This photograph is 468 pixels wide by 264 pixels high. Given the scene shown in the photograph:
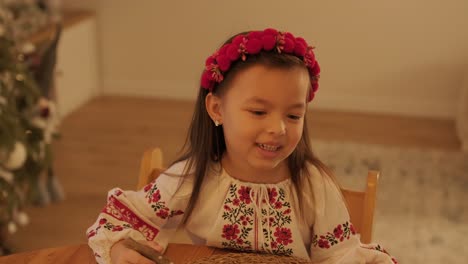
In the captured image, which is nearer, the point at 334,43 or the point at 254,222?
the point at 254,222

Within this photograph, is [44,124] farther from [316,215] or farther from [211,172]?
[316,215]

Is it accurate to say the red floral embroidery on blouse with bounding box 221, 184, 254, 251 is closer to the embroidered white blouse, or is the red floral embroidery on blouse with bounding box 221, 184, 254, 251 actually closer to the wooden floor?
the embroidered white blouse

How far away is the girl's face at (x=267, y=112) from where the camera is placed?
1.07 meters

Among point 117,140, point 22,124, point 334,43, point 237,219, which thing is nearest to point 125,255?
point 237,219

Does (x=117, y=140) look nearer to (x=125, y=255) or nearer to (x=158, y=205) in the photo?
(x=158, y=205)

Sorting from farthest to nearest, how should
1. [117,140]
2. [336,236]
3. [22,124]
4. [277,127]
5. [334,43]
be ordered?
[334,43], [117,140], [22,124], [336,236], [277,127]

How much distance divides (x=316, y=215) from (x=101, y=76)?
3610 millimetres

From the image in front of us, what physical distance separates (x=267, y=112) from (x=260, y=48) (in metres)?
0.12

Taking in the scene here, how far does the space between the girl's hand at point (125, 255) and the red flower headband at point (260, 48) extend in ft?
1.06

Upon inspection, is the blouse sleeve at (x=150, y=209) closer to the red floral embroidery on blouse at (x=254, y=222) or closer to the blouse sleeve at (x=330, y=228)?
the red floral embroidery on blouse at (x=254, y=222)

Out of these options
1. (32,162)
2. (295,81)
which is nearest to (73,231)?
(32,162)

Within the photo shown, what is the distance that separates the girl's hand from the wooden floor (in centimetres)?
165

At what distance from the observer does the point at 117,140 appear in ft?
12.2

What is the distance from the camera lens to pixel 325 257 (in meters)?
1.18
